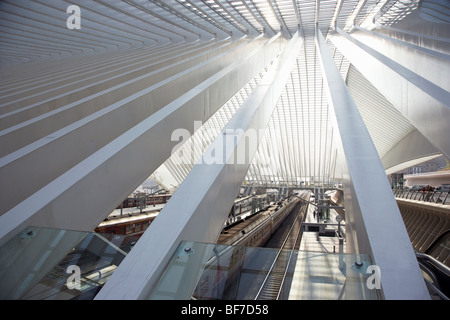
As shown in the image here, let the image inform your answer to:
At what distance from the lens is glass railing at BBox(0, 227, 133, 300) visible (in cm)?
236

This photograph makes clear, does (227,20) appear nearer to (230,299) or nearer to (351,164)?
(351,164)

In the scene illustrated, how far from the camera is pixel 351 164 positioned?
4277mm

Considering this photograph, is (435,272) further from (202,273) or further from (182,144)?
(182,144)

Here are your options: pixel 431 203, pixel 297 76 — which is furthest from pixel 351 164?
pixel 297 76

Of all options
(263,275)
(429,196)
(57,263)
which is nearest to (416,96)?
(263,275)

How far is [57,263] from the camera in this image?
256 centimetres

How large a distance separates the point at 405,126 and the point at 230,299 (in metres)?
26.2

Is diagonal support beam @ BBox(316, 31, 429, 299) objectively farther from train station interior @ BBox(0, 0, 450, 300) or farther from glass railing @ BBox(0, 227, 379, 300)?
glass railing @ BBox(0, 227, 379, 300)

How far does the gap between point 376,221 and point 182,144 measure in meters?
3.99

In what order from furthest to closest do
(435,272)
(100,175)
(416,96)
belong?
1. (435,272)
2. (416,96)
3. (100,175)

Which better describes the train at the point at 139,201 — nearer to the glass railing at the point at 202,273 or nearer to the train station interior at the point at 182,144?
the train station interior at the point at 182,144

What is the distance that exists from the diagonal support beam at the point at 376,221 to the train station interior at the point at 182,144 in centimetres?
2

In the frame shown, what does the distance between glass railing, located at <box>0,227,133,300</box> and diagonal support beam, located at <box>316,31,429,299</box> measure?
1.86m

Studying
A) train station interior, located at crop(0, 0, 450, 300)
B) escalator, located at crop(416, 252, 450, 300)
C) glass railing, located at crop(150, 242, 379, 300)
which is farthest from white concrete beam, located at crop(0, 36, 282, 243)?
escalator, located at crop(416, 252, 450, 300)
